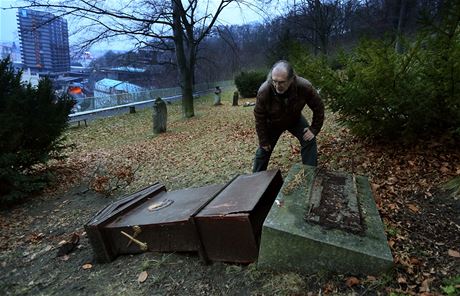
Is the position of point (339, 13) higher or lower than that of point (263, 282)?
higher

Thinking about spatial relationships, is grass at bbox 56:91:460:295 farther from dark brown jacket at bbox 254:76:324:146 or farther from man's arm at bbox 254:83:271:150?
man's arm at bbox 254:83:271:150

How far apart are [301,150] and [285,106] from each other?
617 mm

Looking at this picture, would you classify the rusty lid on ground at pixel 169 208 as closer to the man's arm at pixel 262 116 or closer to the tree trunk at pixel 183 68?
the man's arm at pixel 262 116

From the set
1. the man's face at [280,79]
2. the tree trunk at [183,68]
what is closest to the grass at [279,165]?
the man's face at [280,79]

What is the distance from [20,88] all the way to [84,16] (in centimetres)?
970

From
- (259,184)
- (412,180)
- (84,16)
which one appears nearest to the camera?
(259,184)

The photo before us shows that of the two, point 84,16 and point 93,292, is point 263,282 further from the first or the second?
point 84,16

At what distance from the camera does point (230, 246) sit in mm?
2926

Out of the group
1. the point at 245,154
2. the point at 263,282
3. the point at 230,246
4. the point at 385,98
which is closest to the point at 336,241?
the point at 263,282

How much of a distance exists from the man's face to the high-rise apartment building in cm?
1179

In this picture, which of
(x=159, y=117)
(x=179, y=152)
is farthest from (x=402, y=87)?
(x=159, y=117)

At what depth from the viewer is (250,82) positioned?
23.0 m

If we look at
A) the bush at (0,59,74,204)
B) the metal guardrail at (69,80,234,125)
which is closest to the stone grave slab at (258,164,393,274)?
the bush at (0,59,74,204)

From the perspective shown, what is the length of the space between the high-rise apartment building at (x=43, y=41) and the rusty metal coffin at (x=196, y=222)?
11196mm
